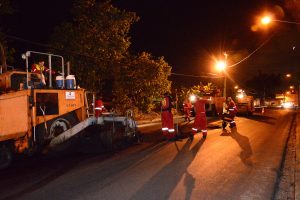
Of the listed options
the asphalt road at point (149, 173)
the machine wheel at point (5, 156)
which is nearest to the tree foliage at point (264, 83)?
the asphalt road at point (149, 173)

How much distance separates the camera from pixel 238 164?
29.0ft

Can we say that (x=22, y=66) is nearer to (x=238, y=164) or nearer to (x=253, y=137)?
(x=253, y=137)

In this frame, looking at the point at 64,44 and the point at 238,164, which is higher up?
the point at 64,44

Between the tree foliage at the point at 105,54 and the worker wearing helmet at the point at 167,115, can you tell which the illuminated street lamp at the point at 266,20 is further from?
the tree foliage at the point at 105,54

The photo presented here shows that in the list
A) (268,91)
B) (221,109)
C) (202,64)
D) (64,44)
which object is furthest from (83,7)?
(268,91)

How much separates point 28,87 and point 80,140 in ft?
8.61

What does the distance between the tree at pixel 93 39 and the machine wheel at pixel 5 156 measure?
41.8 ft

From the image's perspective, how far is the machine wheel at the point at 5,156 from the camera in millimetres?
9086

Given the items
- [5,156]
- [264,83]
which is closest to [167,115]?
[5,156]

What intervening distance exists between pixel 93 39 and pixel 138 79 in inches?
154

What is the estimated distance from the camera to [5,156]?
30.0 feet

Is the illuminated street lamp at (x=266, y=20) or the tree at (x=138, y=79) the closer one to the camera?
the illuminated street lamp at (x=266, y=20)

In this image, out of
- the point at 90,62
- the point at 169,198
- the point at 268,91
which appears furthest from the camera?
the point at 268,91

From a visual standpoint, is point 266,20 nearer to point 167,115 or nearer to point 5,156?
point 167,115
